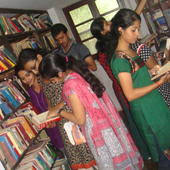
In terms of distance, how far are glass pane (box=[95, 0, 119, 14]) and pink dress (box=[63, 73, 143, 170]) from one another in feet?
9.47

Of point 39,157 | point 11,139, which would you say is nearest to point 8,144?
point 11,139

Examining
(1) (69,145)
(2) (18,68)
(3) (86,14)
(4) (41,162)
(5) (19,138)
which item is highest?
(3) (86,14)

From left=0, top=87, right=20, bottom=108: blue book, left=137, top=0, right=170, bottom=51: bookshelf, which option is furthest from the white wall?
left=0, top=87, right=20, bottom=108: blue book

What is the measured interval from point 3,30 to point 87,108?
1.36 m

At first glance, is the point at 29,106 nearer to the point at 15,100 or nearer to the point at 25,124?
the point at 15,100

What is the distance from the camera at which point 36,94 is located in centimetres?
242

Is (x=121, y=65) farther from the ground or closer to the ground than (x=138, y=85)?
farther from the ground

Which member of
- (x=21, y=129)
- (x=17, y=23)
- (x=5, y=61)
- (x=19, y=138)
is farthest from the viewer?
(x=17, y=23)

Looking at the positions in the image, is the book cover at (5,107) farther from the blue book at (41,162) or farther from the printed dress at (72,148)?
the blue book at (41,162)

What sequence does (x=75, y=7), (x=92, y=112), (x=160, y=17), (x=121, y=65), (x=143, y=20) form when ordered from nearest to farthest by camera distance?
(x=121, y=65) < (x=92, y=112) < (x=160, y=17) < (x=143, y=20) < (x=75, y=7)

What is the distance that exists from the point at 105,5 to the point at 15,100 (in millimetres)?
2742

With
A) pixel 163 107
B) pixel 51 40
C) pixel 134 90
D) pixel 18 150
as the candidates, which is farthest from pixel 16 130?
pixel 51 40

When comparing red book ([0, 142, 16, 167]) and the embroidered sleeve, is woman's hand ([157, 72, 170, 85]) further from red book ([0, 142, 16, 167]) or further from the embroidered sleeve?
red book ([0, 142, 16, 167])

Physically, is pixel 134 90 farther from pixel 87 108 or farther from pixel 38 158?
pixel 38 158
